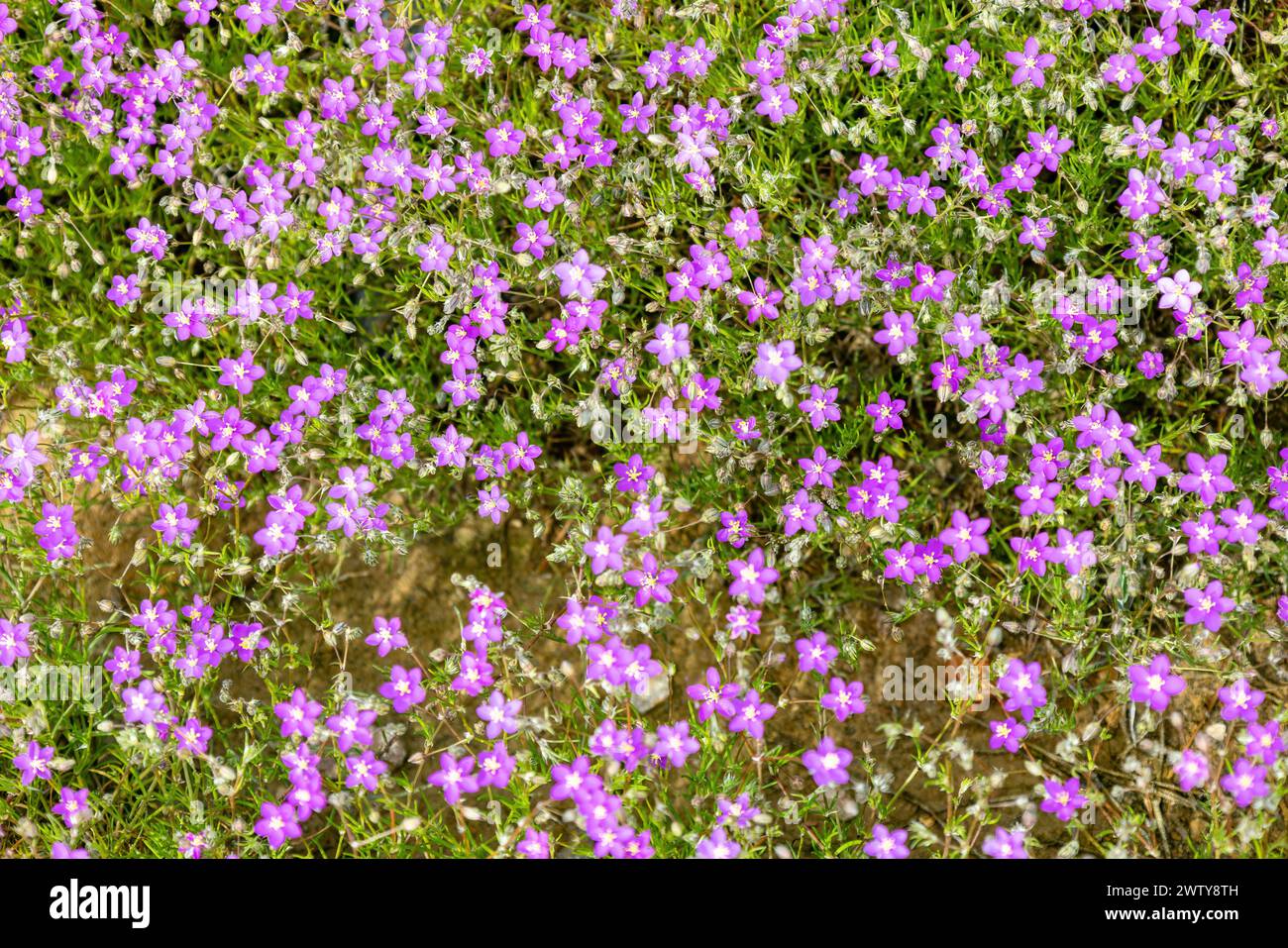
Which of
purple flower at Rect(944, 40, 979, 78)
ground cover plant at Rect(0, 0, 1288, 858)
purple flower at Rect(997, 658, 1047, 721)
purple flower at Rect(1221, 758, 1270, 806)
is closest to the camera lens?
purple flower at Rect(1221, 758, 1270, 806)

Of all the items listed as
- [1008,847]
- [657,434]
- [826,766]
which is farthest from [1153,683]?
[657,434]

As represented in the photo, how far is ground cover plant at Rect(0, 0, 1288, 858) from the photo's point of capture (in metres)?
3.97

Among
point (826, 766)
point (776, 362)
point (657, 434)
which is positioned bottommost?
point (826, 766)

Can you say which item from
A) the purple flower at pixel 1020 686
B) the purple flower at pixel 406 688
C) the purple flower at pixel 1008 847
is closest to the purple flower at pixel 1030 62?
the purple flower at pixel 1020 686

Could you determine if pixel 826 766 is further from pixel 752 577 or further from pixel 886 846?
pixel 752 577

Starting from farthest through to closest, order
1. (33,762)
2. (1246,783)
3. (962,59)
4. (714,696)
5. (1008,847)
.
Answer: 1. (962,59)
2. (33,762)
3. (714,696)
4. (1008,847)
5. (1246,783)

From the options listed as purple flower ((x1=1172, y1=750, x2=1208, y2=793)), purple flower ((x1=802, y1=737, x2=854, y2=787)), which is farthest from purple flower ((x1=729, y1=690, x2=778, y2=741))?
purple flower ((x1=1172, y1=750, x2=1208, y2=793))

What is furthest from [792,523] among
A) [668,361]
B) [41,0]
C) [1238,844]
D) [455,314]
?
[41,0]

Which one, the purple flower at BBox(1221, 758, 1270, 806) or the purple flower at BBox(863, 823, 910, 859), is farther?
the purple flower at BBox(863, 823, 910, 859)

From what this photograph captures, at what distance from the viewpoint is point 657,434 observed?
4074mm

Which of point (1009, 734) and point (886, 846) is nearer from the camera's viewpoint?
point (886, 846)

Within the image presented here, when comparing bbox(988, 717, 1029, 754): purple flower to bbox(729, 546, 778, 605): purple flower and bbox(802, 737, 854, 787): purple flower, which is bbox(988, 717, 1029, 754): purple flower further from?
bbox(729, 546, 778, 605): purple flower

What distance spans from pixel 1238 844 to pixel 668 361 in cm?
287
